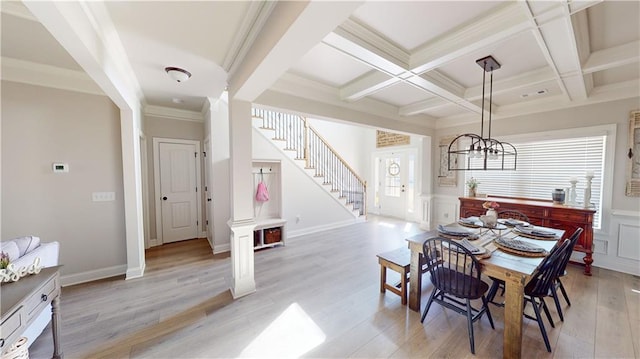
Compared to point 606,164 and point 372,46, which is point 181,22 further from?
point 606,164

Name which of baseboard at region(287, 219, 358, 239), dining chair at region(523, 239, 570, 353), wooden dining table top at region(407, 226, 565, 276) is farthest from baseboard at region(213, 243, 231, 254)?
dining chair at region(523, 239, 570, 353)

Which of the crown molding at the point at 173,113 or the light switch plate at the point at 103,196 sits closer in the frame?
the light switch plate at the point at 103,196

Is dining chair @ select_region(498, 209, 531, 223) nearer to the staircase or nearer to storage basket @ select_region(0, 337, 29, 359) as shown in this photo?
the staircase

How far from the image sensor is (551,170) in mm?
4133

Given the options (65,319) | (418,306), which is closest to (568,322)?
(418,306)

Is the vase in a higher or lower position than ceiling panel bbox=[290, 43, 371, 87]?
lower

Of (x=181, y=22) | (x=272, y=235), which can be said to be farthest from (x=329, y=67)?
(x=272, y=235)

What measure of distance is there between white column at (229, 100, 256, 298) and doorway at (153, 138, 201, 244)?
2.52 metres

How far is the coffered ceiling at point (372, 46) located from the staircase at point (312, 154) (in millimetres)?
1508

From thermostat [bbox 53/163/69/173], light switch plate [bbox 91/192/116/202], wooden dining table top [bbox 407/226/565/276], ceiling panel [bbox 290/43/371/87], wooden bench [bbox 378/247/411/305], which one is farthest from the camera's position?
light switch plate [bbox 91/192/116/202]

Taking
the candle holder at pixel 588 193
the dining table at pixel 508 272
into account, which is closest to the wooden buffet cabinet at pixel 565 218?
the candle holder at pixel 588 193

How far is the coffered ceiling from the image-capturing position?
1.68 metres

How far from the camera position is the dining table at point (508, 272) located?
1786 millimetres

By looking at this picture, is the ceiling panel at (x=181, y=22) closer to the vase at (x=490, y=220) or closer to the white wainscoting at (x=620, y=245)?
the vase at (x=490, y=220)
